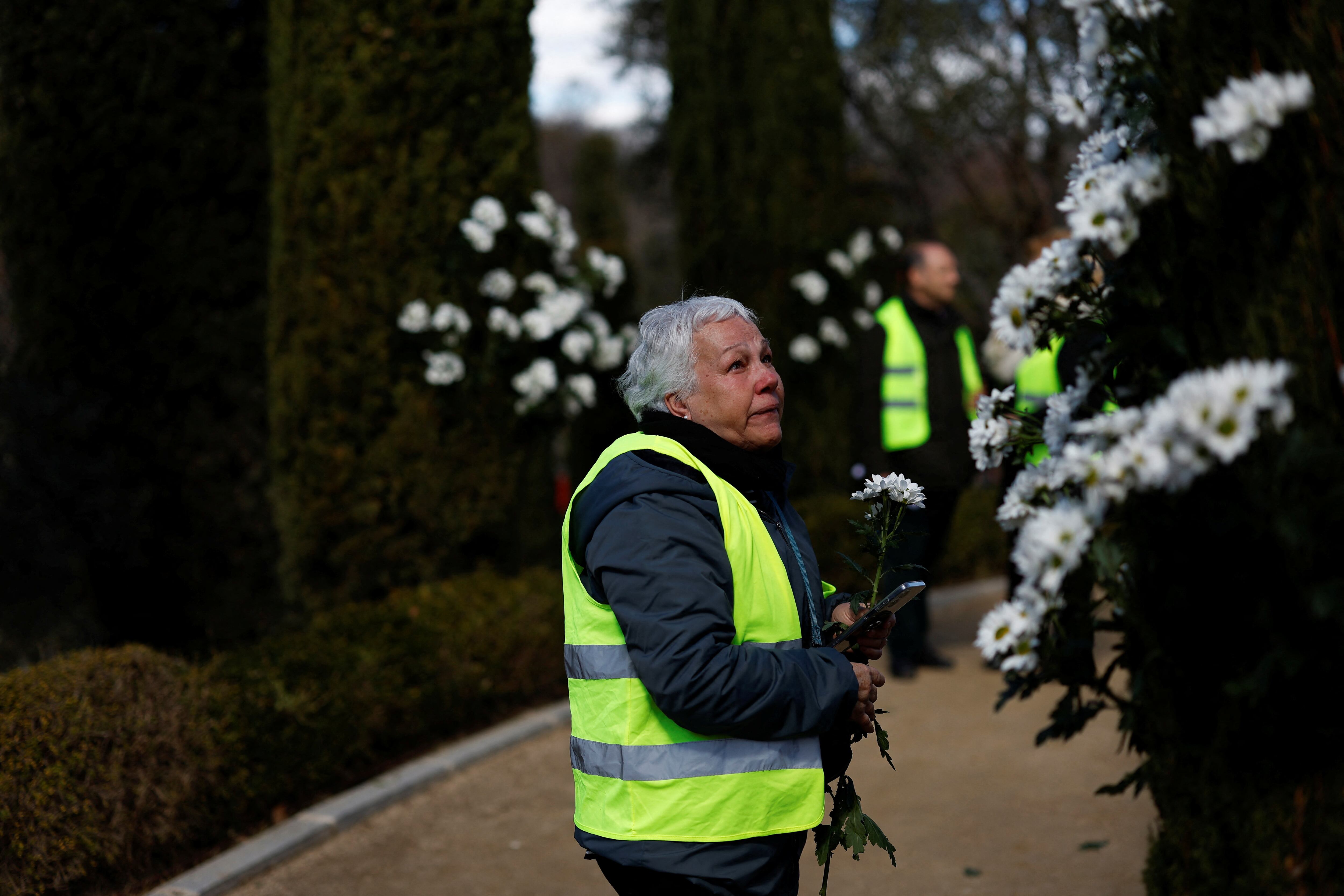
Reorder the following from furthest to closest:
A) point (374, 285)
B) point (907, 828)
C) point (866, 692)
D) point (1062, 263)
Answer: point (374, 285)
point (907, 828)
point (866, 692)
point (1062, 263)

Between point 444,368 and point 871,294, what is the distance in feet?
14.3

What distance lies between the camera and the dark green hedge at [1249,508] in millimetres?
1381

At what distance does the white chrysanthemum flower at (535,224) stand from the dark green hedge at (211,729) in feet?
7.14

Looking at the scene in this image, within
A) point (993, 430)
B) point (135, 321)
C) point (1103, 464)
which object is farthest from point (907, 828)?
point (135, 321)

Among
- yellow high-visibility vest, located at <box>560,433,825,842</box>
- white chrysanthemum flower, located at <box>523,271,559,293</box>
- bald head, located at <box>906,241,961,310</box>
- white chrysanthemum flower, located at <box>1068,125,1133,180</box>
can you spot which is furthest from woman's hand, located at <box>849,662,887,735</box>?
white chrysanthemum flower, located at <box>523,271,559,293</box>

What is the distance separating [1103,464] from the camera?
1.46m

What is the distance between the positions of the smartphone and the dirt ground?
1.89 m

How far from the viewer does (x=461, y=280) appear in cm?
648

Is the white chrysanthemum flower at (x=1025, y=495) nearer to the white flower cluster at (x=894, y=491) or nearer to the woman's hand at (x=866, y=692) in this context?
the woman's hand at (x=866, y=692)

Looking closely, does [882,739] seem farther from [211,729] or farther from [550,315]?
[550,315]

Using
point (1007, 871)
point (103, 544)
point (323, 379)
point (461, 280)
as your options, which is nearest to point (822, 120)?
point (461, 280)

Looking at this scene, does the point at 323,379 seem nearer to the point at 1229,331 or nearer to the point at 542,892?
the point at 542,892

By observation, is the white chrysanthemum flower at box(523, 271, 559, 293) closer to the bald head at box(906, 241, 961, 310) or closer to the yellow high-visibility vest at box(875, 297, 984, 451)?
the yellow high-visibility vest at box(875, 297, 984, 451)

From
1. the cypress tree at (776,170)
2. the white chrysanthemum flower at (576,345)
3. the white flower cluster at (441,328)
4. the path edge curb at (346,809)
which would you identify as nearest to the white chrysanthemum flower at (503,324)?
the white flower cluster at (441,328)
